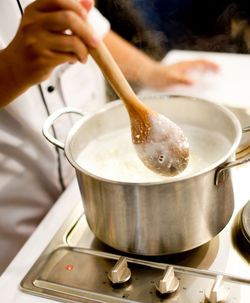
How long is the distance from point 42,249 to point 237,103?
1.87 feet

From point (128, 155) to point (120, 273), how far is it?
8.4 inches

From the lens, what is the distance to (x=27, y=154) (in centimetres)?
85

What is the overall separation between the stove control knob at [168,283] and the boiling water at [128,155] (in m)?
0.14

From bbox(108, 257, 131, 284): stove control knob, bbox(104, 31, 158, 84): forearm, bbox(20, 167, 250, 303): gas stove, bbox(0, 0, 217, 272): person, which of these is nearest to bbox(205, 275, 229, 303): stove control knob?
bbox(20, 167, 250, 303): gas stove

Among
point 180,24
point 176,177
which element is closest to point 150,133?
point 176,177

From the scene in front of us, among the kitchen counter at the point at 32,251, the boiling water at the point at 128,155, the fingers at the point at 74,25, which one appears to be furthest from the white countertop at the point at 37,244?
the fingers at the point at 74,25

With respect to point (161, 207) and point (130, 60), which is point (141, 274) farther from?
point (130, 60)

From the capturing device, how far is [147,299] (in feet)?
1.74

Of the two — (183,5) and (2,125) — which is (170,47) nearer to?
(183,5)

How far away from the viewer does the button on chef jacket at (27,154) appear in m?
0.82

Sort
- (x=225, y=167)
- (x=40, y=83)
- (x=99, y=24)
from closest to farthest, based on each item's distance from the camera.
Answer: (x=225, y=167) → (x=40, y=83) → (x=99, y=24)

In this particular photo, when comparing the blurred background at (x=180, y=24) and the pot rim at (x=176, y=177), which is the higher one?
the pot rim at (x=176, y=177)

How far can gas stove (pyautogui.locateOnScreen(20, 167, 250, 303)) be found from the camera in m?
0.53

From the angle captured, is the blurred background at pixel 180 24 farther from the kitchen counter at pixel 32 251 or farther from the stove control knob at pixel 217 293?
the stove control knob at pixel 217 293
